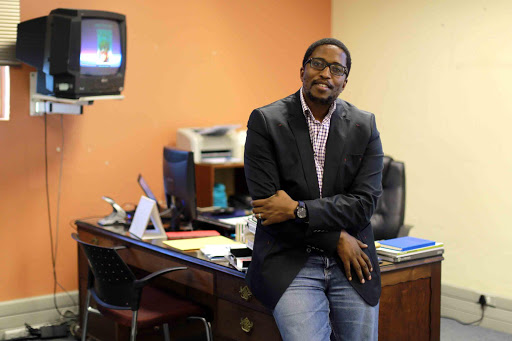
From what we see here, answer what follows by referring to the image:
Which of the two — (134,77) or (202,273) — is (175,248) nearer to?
(202,273)

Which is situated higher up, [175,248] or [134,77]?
[134,77]

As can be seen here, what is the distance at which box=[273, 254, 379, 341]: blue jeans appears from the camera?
213cm

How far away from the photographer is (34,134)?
4.38 metres

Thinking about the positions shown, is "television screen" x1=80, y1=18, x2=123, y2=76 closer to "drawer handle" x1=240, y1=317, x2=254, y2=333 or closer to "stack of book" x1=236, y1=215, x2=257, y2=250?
"stack of book" x1=236, y1=215, x2=257, y2=250

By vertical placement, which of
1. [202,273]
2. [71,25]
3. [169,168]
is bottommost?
[202,273]

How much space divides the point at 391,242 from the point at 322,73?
46.2 inches

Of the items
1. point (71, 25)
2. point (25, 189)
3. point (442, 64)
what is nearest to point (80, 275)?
point (25, 189)

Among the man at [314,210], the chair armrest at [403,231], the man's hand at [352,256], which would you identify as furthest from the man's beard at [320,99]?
the chair armrest at [403,231]

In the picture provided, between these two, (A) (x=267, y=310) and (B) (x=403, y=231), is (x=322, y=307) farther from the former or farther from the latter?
(B) (x=403, y=231)

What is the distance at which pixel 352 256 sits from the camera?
217cm

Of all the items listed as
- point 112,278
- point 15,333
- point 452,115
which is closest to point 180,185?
point 112,278

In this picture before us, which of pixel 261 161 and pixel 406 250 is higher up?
pixel 261 161

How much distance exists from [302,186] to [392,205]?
2033mm

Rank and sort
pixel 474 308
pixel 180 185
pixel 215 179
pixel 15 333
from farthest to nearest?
pixel 215 179, pixel 474 308, pixel 15 333, pixel 180 185
